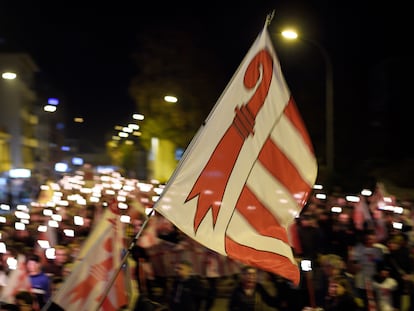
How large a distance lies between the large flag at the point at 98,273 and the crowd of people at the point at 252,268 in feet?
6.94

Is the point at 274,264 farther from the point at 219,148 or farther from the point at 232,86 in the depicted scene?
the point at 232,86

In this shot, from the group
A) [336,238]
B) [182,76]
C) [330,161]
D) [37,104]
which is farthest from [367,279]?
[37,104]

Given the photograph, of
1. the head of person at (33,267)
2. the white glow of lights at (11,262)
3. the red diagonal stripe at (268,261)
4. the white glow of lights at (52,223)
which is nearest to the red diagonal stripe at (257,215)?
the red diagonal stripe at (268,261)

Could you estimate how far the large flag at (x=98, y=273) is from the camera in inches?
211

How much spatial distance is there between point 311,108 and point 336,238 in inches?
845

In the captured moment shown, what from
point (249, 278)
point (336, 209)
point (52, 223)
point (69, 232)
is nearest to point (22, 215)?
point (52, 223)

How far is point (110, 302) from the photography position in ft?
20.2

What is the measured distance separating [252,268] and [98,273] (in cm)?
454

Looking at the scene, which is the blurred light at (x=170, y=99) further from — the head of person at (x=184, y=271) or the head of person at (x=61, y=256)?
the head of person at (x=184, y=271)

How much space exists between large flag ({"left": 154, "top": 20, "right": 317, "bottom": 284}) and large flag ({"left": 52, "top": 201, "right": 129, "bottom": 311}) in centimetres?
73

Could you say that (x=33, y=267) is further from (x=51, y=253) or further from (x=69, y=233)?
(x=69, y=233)

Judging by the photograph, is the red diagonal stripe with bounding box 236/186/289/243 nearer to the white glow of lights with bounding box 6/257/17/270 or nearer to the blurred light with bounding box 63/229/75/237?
the white glow of lights with bounding box 6/257/17/270

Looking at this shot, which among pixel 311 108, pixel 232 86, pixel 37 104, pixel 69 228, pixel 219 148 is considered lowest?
pixel 219 148

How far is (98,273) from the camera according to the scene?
18.4ft
